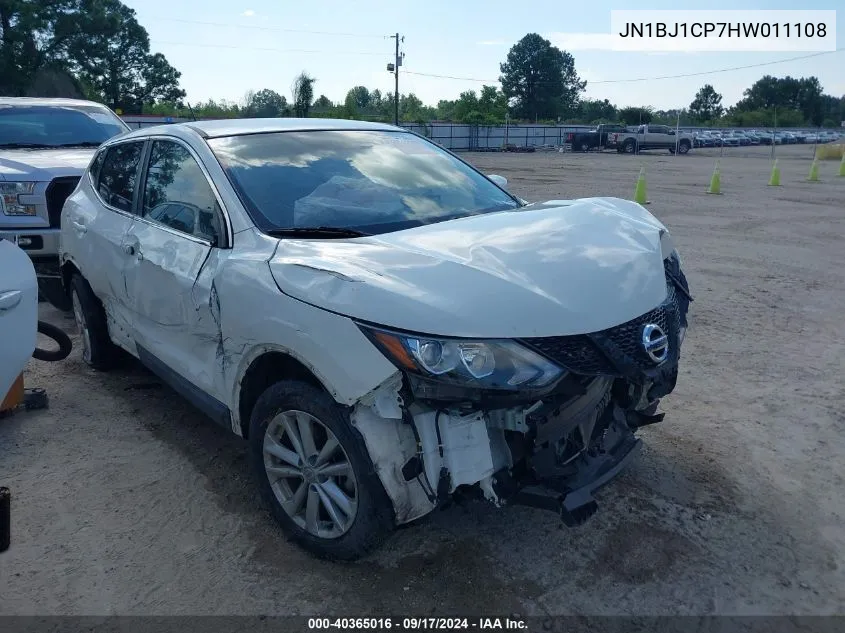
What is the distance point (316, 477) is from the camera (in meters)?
2.96

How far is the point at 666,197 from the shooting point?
58.5ft

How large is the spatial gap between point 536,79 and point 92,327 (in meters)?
120

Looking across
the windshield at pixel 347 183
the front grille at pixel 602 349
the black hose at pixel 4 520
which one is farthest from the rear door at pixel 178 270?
the front grille at pixel 602 349

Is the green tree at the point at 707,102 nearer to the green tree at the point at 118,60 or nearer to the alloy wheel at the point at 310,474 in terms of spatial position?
the green tree at the point at 118,60

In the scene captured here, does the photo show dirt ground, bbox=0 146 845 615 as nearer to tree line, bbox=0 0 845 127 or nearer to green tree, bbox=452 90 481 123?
tree line, bbox=0 0 845 127

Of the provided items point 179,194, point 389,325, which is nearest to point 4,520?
point 389,325

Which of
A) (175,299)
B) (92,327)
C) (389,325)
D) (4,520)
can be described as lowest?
(92,327)

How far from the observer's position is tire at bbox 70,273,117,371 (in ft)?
16.4

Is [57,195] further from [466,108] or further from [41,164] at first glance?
[466,108]

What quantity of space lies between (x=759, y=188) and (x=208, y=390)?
67.2 ft

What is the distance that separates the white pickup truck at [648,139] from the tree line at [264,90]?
25.8ft

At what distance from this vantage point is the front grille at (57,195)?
6.72m

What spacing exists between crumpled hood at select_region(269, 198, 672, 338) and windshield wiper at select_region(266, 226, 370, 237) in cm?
11

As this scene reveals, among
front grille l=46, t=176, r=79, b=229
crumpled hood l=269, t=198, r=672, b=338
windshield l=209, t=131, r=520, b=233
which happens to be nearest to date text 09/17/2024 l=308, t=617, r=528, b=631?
crumpled hood l=269, t=198, r=672, b=338
